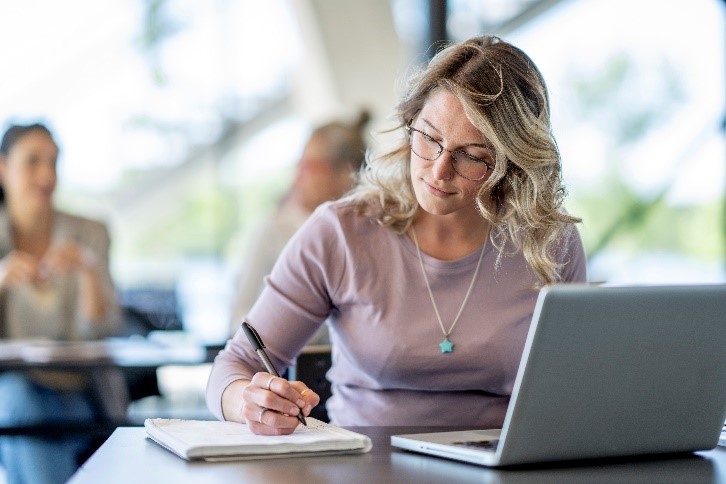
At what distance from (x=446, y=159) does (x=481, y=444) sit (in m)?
0.55

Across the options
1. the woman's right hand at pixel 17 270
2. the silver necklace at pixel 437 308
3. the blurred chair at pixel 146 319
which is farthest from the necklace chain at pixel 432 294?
the woman's right hand at pixel 17 270

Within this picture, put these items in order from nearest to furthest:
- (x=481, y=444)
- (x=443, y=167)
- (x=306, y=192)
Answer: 1. (x=481, y=444)
2. (x=443, y=167)
3. (x=306, y=192)

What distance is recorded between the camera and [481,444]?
1.47 metres

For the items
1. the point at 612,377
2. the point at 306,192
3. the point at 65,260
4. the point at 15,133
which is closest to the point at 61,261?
the point at 65,260

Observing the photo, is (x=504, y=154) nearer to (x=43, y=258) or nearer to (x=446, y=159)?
(x=446, y=159)

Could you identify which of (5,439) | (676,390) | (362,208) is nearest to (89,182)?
(5,439)

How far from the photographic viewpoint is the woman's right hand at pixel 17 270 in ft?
11.2

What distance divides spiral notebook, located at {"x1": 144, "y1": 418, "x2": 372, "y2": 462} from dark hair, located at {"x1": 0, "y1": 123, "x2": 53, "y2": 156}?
2.34m

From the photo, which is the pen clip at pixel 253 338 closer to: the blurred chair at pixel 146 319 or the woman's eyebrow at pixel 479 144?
the woman's eyebrow at pixel 479 144

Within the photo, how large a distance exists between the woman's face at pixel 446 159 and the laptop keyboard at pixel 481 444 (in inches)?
19.0

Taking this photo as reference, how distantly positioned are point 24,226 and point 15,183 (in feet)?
0.59

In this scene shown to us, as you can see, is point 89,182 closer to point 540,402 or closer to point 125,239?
point 125,239

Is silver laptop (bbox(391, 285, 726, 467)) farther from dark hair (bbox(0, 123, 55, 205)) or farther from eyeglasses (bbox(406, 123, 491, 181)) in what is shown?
dark hair (bbox(0, 123, 55, 205))

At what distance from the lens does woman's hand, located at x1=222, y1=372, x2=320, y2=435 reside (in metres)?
1.49
